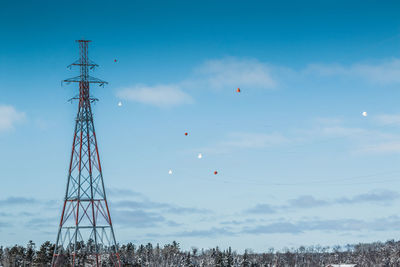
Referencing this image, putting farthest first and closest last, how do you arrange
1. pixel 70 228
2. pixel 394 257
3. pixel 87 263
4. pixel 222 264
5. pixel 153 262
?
pixel 394 257, pixel 153 262, pixel 222 264, pixel 87 263, pixel 70 228

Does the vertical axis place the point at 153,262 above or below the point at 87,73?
below

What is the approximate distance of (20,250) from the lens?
152250 millimetres

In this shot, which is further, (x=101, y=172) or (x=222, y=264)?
(x=222, y=264)

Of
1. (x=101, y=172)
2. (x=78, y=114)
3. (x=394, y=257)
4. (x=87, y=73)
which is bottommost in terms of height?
(x=394, y=257)

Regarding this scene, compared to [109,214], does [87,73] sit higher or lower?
higher

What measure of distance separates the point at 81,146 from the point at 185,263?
4132 inches

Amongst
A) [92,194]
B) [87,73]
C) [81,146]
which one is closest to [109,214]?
[92,194]

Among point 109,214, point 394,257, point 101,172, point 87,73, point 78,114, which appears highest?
point 87,73

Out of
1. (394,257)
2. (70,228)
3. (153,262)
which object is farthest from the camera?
(394,257)

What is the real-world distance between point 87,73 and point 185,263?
106 meters

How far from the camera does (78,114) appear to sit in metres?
53.1

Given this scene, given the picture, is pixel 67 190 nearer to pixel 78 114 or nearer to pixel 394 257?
pixel 78 114

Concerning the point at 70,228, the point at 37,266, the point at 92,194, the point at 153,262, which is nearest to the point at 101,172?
the point at 92,194

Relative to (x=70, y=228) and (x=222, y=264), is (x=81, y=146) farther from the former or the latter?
(x=222, y=264)
